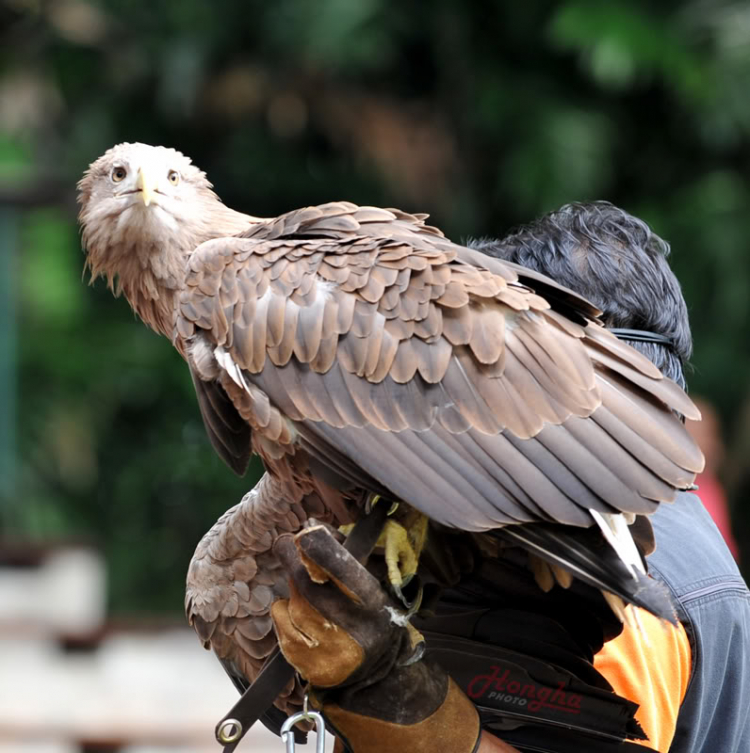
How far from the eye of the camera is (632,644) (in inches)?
97.9

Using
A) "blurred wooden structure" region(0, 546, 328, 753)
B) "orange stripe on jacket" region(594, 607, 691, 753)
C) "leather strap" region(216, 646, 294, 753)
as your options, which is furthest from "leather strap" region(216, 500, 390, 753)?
"blurred wooden structure" region(0, 546, 328, 753)

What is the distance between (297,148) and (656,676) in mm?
8132

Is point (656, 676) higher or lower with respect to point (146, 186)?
lower

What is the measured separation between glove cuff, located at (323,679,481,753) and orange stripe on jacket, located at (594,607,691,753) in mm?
302

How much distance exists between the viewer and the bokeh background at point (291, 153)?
8703 mm

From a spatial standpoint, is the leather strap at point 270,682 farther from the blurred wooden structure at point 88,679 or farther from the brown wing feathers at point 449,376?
the blurred wooden structure at point 88,679

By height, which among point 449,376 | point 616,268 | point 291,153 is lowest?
point 291,153

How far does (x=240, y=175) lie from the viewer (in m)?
9.85

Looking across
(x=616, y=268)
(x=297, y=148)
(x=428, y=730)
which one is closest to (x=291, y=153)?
(x=297, y=148)

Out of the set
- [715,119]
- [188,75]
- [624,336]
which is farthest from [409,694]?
[188,75]

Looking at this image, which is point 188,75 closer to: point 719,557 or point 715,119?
point 715,119

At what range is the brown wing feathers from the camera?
2.29 meters

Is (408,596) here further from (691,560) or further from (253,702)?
(691,560)

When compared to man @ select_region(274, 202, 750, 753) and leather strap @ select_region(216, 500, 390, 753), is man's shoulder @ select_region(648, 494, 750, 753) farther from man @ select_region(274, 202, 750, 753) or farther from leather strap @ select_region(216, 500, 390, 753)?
leather strap @ select_region(216, 500, 390, 753)
